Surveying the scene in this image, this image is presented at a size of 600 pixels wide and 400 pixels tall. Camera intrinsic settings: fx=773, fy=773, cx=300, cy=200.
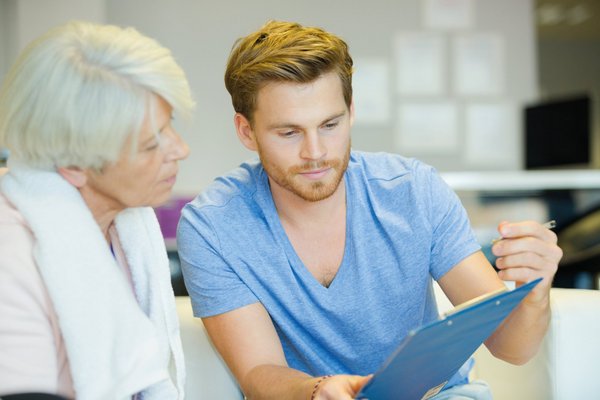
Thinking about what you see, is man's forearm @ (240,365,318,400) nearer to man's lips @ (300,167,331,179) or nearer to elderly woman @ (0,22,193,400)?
elderly woman @ (0,22,193,400)

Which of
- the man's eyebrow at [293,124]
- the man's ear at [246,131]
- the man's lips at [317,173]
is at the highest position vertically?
the man's eyebrow at [293,124]

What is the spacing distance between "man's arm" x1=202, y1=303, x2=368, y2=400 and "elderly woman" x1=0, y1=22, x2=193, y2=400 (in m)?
0.25

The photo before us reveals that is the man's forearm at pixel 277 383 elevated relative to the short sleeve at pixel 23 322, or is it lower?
lower

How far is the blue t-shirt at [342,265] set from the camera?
5.39 ft

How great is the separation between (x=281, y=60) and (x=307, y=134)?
17 centimetres

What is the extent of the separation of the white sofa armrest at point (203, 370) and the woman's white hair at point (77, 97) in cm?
63

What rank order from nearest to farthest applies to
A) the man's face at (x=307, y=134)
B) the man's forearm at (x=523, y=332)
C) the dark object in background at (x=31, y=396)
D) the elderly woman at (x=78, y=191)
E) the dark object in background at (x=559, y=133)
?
the dark object in background at (x=31, y=396) → the elderly woman at (x=78, y=191) → the man's forearm at (x=523, y=332) → the man's face at (x=307, y=134) → the dark object in background at (x=559, y=133)

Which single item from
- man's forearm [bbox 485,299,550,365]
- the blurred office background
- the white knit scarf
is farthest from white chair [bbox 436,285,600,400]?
the blurred office background

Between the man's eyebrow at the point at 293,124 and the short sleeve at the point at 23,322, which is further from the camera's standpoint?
the man's eyebrow at the point at 293,124

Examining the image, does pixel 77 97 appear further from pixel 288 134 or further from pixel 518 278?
pixel 518 278

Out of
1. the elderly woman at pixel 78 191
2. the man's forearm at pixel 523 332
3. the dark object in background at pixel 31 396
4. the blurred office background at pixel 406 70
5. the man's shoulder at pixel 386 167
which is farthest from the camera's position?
the blurred office background at pixel 406 70

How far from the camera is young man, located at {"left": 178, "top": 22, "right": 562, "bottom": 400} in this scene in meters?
1.63

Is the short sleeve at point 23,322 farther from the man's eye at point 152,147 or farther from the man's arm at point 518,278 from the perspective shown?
the man's arm at point 518,278

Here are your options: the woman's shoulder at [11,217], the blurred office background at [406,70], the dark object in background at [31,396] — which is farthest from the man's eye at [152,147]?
the blurred office background at [406,70]
